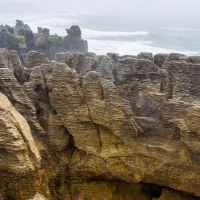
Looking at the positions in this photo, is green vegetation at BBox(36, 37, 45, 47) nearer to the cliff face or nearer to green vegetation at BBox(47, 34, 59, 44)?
green vegetation at BBox(47, 34, 59, 44)

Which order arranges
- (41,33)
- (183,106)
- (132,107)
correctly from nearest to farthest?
(183,106) → (132,107) → (41,33)

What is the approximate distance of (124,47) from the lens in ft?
174

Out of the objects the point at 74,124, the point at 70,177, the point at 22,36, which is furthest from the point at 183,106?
the point at 22,36

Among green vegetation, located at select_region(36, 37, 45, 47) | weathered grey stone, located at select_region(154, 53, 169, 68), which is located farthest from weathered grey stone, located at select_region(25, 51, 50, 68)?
green vegetation, located at select_region(36, 37, 45, 47)

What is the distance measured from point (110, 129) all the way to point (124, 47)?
43949 millimetres

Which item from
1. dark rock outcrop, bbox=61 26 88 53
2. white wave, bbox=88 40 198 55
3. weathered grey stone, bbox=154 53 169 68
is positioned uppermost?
weathered grey stone, bbox=154 53 169 68

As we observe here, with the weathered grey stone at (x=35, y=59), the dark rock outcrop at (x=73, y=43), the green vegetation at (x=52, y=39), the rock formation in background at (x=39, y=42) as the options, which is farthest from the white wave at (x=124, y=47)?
the weathered grey stone at (x=35, y=59)

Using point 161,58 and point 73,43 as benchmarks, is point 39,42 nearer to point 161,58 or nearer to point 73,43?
point 73,43

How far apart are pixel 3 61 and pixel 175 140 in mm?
5514

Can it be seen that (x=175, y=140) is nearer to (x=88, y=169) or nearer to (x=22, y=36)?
(x=88, y=169)

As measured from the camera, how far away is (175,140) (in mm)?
10062

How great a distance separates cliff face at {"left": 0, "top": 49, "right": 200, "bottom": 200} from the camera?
9633 mm

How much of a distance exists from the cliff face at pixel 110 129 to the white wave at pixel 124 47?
37.4 metres

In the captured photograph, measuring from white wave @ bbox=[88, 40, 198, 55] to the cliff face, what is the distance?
3735 centimetres
